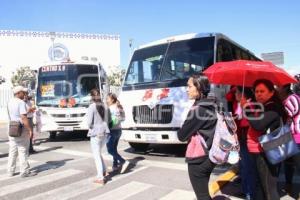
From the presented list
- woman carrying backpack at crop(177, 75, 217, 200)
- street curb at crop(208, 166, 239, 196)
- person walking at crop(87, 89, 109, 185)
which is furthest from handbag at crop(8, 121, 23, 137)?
woman carrying backpack at crop(177, 75, 217, 200)

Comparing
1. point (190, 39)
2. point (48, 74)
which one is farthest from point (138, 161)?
point (48, 74)

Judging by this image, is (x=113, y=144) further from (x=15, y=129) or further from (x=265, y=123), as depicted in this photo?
(x=265, y=123)

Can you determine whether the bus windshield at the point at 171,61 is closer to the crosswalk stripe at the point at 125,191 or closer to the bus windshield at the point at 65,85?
the crosswalk stripe at the point at 125,191

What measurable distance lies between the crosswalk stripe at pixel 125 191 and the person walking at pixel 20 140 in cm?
227

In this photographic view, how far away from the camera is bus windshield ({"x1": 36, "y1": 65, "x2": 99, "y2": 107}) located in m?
13.5

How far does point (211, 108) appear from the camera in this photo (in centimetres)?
418

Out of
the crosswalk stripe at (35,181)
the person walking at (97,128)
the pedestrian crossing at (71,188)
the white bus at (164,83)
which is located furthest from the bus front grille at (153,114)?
the person walking at (97,128)

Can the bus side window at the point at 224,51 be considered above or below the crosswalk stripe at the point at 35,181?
above

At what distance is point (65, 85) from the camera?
13.8 m

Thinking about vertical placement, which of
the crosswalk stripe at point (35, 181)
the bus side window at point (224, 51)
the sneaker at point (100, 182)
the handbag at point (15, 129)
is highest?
the bus side window at point (224, 51)

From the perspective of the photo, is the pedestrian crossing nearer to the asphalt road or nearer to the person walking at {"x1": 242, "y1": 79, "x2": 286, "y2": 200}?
the asphalt road

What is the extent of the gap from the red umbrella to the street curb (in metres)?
1.81

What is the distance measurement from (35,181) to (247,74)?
446 centimetres

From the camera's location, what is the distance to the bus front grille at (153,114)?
895cm
